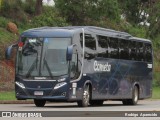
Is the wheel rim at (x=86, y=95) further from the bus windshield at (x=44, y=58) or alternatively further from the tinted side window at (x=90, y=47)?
the bus windshield at (x=44, y=58)

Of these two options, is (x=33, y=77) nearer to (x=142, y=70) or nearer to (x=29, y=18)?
(x=142, y=70)

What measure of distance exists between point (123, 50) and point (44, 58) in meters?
6.48

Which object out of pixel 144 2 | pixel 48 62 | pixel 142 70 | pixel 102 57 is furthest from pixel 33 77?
pixel 144 2

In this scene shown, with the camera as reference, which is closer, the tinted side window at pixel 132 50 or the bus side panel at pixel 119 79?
the bus side panel at pixel 119 79

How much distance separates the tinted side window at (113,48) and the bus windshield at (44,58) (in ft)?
14.1

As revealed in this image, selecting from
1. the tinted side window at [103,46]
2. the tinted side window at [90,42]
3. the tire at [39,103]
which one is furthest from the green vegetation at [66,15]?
the tinted side window at [90,42]

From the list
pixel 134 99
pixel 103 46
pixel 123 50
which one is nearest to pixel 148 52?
pixel 134 99

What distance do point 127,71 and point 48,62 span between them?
713 centimetres

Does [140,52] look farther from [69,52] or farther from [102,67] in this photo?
[69,52]

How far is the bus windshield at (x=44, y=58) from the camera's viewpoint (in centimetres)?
2903

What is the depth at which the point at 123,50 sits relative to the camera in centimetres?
3434

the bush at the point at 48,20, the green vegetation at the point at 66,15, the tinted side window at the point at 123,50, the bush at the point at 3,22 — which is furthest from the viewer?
the bush at the point at 3,22

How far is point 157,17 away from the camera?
5972 centimetres

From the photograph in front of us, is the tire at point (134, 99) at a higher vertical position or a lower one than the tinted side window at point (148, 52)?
lower
